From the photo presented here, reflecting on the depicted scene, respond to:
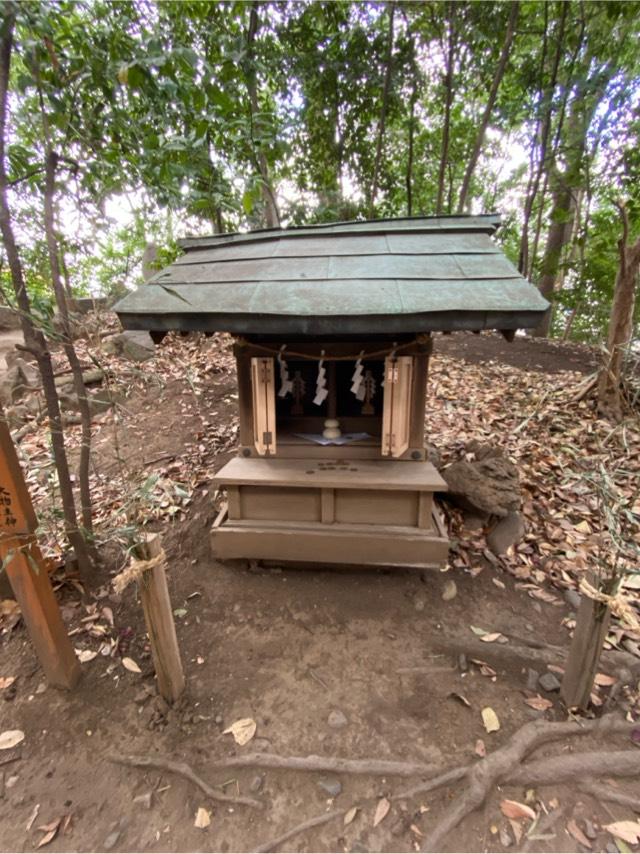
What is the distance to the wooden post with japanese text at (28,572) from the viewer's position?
191 cm

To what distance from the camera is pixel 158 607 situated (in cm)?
198

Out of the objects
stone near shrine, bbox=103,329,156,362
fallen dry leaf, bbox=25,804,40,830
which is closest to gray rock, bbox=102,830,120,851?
fallen dry leaf, bbox=25,804,40,830

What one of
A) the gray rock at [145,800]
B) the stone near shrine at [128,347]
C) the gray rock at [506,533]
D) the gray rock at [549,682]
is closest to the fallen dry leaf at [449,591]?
the gray rock at [506,533]

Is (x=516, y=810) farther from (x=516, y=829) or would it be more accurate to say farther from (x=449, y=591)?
(x=449, y=591)

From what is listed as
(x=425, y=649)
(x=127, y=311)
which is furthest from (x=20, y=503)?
(x=425, y=649)

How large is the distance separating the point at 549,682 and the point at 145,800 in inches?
91.2

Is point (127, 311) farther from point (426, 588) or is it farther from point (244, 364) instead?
point (426, 588)

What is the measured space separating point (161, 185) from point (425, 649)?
11.3 ft

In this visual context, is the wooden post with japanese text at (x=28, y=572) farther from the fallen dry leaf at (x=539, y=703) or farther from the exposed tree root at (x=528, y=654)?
the fallen dry leaf at (x=539, y=703)

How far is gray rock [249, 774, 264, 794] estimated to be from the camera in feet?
6.11

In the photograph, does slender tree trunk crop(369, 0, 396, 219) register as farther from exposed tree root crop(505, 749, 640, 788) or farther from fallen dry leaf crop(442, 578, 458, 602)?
exposed tree root crop(505, 749, 640, 788)

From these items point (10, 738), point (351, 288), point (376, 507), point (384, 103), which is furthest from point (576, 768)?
point (384, 103)

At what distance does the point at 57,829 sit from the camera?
5.59 ft

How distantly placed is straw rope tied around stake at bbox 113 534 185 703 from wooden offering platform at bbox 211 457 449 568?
90 cm
